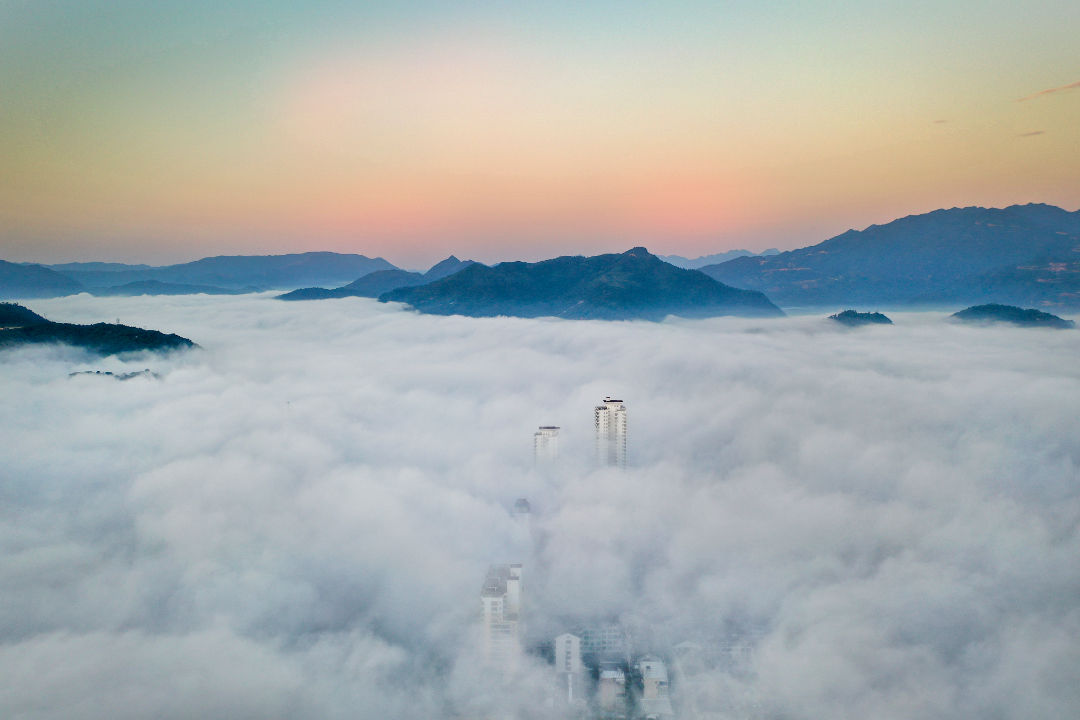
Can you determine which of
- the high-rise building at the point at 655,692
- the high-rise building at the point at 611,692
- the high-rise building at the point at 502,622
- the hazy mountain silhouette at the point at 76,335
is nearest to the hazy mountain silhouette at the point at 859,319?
the high-rise building at the point at 655,692

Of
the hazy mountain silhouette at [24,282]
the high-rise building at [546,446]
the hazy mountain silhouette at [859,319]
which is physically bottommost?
the high-rise building at [546,446]

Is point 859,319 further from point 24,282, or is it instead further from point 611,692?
point 24,282

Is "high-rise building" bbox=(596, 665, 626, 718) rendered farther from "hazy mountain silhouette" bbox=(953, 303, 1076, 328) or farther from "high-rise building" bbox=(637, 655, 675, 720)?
"hazy mountain silhouette" bbox=(953, 303, 1076, 328)

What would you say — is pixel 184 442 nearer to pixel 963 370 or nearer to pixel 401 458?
pixel 401 458

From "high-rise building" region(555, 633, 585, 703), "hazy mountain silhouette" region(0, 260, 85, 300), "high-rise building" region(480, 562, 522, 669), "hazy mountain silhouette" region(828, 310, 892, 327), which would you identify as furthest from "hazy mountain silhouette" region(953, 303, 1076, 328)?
"hazy mountain silhouette" region(0, 260, 85, 300)

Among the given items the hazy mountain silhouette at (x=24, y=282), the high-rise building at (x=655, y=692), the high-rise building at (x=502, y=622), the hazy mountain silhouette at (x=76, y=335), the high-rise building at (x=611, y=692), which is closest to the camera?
the high-rise building at (x=655, y=692)

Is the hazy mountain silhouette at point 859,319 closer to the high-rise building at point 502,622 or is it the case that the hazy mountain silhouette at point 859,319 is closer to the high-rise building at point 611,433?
the high-rise building at point 611,433
